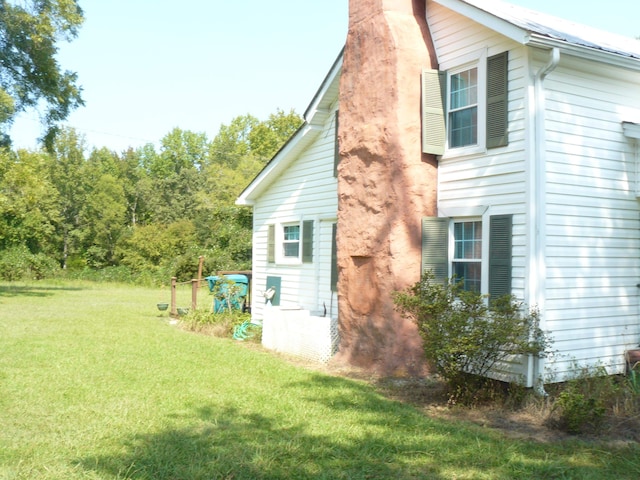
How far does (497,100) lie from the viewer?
9250 millimetres

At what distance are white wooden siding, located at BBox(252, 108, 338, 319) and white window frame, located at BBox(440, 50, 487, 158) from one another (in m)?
3.62

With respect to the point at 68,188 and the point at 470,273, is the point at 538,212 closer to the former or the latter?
the point at 470,273

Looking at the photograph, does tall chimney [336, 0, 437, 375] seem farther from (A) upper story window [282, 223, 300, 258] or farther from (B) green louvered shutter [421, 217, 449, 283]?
(A) upper story window [282, 223, 300, 258]

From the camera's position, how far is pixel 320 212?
13.9m

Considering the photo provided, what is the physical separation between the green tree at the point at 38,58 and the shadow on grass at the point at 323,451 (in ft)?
65.8

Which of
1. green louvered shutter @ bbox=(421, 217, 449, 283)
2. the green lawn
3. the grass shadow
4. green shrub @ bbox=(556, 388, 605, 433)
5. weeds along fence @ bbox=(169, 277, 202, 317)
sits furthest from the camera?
weeds along fence @ bbox=(169, 277, 202, 317)

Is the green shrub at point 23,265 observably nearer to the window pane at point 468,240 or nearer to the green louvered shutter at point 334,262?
the green louvered shutter at point 334,262

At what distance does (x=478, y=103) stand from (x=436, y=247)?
2296 millimetres

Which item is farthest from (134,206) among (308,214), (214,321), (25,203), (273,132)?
(308,214)

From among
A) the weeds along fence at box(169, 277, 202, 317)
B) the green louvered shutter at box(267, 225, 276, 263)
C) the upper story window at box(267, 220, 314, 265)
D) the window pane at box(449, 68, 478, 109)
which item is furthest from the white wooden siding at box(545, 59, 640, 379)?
the weeds along fence at box(169, 277, 202, 317)

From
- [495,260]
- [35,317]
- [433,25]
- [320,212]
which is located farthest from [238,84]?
[495,260]

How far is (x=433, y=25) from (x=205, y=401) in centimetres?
706

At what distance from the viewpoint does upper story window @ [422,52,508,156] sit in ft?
30.2

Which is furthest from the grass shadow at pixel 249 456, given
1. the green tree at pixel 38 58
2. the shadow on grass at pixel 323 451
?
the green tree at pixel 38 58
